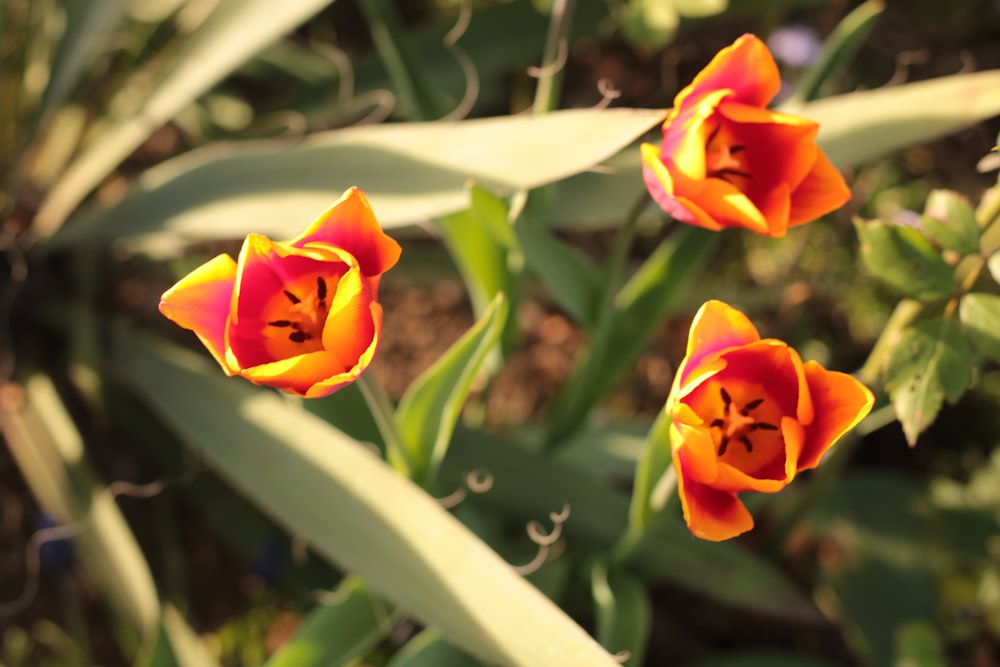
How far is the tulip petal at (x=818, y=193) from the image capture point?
66cm

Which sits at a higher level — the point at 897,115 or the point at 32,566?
the point at 897,115

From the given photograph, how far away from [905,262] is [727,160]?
0.18 meters

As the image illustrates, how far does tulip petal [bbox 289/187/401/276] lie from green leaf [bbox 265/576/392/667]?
1.41ft

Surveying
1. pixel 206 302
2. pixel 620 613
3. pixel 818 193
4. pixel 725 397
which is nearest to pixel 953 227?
pixel 818 193

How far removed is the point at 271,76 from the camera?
1.59 metres

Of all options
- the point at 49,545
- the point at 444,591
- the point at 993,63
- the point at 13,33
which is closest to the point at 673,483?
the point at 444,591

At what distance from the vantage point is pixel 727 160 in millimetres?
695

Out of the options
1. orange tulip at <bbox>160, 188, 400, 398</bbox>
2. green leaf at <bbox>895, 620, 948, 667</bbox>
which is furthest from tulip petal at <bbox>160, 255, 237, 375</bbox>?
green leaf at <bbox>895, 620, 948, 667</bbox>

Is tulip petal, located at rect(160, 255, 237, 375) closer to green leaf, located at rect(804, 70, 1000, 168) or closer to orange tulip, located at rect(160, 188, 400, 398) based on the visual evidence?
orange tulip, located at rect(160, 188, 400, 398)

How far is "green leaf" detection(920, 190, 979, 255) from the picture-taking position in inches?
28.8

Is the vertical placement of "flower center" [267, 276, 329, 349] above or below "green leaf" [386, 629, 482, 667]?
above

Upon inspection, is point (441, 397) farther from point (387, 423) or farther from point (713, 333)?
point (713, 333)

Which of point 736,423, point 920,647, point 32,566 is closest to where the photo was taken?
point 736,423

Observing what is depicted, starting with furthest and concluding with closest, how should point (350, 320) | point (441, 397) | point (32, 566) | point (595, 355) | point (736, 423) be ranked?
1. point (32, 566)
2. point (595, 355)
3. point (441, 397)
4. point (736, 423)
5. point (350, 320)
